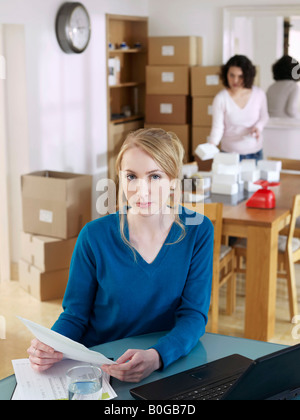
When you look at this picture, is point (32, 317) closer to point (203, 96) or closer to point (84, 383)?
point (84, 383)

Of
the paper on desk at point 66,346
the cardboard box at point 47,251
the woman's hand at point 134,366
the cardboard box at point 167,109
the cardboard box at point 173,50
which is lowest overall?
the cardboard box at point 47,251

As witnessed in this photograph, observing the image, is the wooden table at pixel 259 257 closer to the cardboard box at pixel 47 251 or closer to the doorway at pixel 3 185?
the cardboard box at pixel 47 251

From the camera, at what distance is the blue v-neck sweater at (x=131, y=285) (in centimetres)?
156

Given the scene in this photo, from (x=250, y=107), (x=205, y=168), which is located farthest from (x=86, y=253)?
(x=205, y=168)

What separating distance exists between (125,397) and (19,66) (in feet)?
10.8

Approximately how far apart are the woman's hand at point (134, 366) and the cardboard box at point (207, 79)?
436 cm

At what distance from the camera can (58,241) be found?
3824mm

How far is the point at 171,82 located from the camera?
5.57 m

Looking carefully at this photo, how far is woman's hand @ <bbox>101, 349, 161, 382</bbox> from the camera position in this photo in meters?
1.29

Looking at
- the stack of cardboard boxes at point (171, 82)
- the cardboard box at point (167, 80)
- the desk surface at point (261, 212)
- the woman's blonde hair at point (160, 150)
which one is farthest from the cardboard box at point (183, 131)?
the woman's blonde hair at point (160, 150)

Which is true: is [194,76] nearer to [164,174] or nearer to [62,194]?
[62,194]

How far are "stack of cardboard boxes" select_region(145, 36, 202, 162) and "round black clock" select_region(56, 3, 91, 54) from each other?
1.00m

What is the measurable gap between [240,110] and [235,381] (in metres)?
3.75

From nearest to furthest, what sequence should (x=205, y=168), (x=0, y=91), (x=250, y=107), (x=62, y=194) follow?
1. (x=62, y=194)
2. (x=0, y=91)
3. (x=250, y=107)
4. (x=205, y=168)
